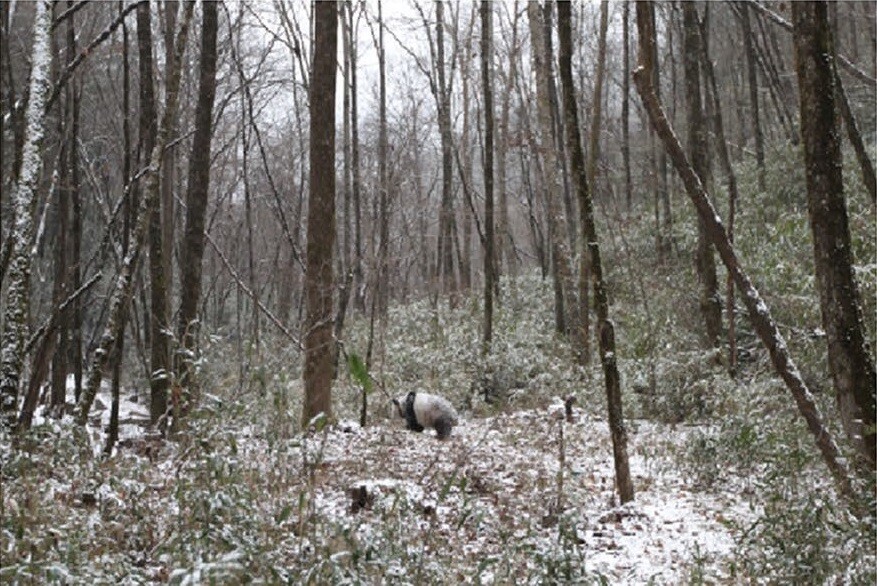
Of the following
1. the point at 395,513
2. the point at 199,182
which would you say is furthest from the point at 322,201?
the point at 395,513

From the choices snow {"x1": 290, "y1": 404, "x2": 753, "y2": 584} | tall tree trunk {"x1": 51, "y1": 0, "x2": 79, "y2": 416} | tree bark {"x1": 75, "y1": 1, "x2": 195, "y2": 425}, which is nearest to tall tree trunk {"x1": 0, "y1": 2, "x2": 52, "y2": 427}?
tree bark {"x1": 75, "y1": 1, "x2": 195, "y2": 425}

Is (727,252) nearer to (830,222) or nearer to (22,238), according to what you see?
(830,222)

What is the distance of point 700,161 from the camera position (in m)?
11.9

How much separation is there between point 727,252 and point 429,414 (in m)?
4.80

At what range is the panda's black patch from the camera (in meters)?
10.1

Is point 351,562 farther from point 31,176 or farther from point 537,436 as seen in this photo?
point 537,436

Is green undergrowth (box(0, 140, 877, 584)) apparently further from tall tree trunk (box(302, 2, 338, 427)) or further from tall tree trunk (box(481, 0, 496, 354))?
tall tree trunk (box(481, 0, 496, 354))

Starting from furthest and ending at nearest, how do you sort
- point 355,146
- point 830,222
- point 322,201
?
1. point 355,146
2. point 322,201
3. point 830,222

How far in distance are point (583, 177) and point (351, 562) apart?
13.4 feet

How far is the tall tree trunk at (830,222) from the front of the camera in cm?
509

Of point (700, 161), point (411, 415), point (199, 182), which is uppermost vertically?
point (700, 161)

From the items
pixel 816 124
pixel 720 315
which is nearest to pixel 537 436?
pixel 720 315

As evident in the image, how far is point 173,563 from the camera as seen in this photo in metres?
3.38

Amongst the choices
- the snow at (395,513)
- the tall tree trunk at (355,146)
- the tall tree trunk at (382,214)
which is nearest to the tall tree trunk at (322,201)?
the snow at (395,513)
